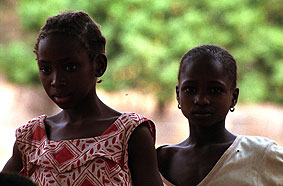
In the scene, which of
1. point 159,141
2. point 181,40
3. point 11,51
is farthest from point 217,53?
point 159,141

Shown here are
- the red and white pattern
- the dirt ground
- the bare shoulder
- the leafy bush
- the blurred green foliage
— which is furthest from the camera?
the dirt ground

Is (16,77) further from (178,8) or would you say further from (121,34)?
(178,8)

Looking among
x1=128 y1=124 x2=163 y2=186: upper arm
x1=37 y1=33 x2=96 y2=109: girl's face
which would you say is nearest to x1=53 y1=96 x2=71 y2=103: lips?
x1=37 y1=33 x2=96 y2=109: girl's face

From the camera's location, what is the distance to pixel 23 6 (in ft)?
12.4

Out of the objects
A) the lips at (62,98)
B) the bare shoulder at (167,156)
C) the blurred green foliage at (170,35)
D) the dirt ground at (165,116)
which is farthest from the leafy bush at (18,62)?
the lips at (62,98)

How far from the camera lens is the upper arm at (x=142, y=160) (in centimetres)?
104

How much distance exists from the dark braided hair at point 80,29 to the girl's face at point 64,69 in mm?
12

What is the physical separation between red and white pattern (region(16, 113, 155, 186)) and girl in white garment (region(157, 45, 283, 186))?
15 cm

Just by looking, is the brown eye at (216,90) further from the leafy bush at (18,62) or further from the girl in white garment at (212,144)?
the leafy bush at (18,62)

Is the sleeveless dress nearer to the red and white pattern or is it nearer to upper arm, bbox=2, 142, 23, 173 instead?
the red and white pattern

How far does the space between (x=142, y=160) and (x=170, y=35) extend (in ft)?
8.90

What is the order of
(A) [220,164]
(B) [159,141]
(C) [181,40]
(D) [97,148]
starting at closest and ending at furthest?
(D) [97,148] → (A) [220,164] → (C) [181,40] → (B) [159,141]

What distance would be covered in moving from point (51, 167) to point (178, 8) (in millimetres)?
2879

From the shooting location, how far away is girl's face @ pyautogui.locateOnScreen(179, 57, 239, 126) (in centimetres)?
115
